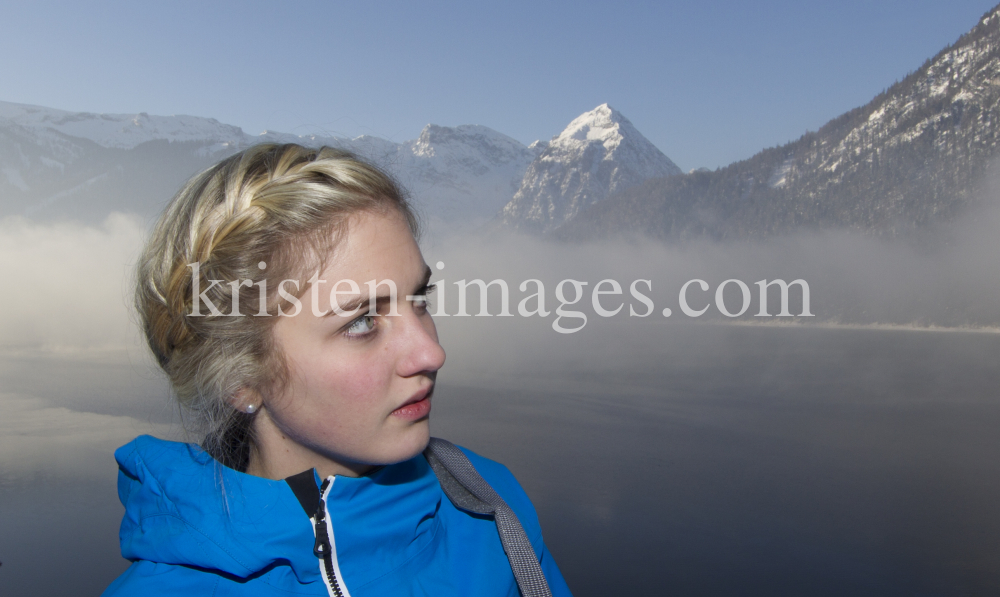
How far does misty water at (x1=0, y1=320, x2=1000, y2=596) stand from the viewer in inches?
99.2

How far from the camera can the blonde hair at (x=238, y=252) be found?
19.4 inches

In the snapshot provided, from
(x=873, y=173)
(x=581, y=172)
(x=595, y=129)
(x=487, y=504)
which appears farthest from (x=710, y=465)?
(x=595, y=129)

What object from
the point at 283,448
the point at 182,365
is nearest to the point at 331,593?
the point at 283,448

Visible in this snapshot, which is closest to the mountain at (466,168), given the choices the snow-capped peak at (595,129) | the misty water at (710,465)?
the snow-capped peak at (595,129)

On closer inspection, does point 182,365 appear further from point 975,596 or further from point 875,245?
point 875,245

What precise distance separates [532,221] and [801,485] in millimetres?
70615

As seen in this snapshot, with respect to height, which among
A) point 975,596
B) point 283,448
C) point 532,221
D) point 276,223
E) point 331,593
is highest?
point 532,221

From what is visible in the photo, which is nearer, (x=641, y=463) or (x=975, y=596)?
(x=975, y=596)

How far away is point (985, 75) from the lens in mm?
35375

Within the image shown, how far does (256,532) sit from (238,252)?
0.25 m

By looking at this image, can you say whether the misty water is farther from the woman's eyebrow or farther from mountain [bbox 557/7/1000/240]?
mountain [bbox 557/7/1000/240]

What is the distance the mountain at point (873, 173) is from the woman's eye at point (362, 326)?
39494 millimetres

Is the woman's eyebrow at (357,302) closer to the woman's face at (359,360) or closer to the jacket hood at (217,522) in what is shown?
the woman's face at (359,360)

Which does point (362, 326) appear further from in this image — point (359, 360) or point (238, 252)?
point (238, 252)
